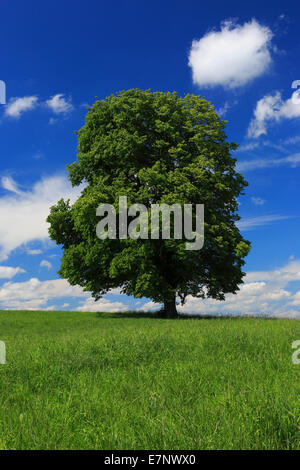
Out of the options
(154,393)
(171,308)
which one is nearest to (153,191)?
(171,308)

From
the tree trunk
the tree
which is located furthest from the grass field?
the tree trunk

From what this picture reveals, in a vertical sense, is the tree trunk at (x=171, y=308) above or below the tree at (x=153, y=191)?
below

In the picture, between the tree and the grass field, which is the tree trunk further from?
the grass field

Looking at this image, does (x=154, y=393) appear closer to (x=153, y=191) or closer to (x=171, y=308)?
(x=153, y=191)

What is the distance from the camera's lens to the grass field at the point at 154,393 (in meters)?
4.73

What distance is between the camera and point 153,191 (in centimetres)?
2561

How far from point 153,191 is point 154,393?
65.4 feet

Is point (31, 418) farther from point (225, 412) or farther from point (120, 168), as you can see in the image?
point (120, 168)

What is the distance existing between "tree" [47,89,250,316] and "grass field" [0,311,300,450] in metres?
12.4

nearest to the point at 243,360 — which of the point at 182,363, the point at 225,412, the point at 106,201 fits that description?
the point at 182,363

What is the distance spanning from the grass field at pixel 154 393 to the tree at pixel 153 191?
1242cm

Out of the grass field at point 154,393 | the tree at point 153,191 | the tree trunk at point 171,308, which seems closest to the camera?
the grass field at point 154,393

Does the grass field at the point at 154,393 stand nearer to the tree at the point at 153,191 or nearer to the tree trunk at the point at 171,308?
the tree at the point at 153,191

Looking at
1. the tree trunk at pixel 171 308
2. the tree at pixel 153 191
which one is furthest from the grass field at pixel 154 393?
the tree trunk at pixel 171 308
